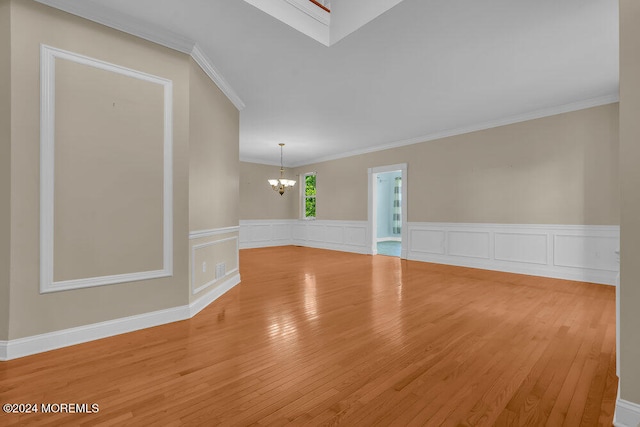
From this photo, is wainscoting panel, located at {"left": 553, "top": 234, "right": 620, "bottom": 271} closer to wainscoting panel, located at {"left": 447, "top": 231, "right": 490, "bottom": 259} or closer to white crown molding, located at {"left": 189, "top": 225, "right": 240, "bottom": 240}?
wainscoting panel, located at {"left": 447, "top": 231, "right": 490, "bottom": 259}

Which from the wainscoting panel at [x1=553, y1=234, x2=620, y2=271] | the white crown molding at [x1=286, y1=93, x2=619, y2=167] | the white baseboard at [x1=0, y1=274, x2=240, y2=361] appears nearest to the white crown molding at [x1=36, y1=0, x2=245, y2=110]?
the white baseboard at [x1=0, y1=274, x2=240, y2=361]

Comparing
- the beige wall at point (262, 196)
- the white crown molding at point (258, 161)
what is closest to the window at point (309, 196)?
the beige wall at point (262, 196)

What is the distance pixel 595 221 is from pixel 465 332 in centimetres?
357

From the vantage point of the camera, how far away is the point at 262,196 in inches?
366

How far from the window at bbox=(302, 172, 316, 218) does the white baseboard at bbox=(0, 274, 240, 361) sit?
260 inches

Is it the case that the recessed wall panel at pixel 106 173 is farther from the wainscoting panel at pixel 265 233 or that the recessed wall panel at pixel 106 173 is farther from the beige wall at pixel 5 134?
the wainscoting panel at pixel 265 233

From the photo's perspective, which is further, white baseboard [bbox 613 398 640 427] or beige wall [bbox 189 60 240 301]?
beige wall [bbox 189 60 240 301]

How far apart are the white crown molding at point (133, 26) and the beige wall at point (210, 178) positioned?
0.14 m

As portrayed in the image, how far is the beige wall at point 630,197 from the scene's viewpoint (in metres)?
1.41

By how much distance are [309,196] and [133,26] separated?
7.25 m

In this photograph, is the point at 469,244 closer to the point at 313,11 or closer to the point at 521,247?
the point at 521,247

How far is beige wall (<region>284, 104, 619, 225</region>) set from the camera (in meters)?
4.39

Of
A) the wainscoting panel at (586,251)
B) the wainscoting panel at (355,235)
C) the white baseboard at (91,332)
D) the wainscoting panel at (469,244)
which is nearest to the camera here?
the white baseboard at (91,332)

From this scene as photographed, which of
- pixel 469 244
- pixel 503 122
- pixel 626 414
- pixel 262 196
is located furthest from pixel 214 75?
pixel 262 196
